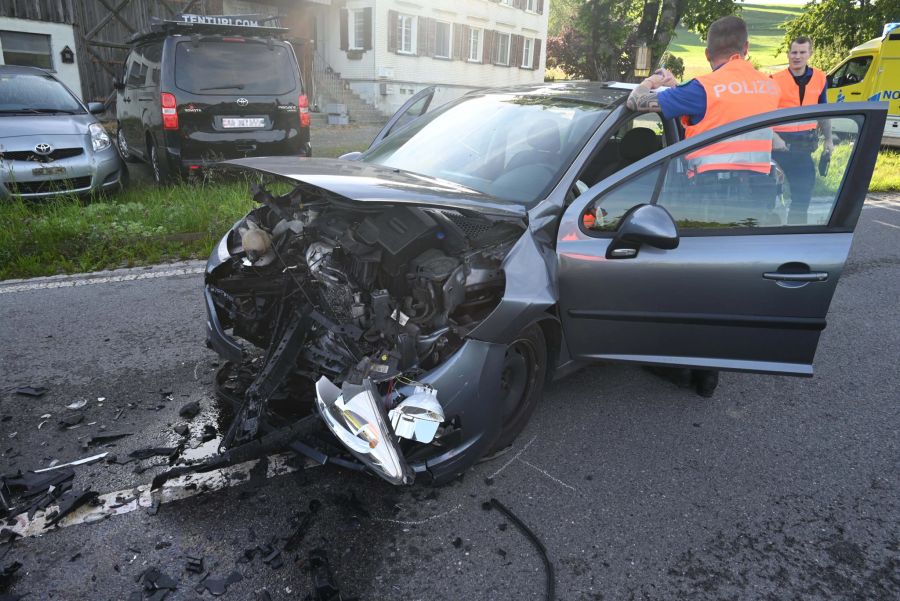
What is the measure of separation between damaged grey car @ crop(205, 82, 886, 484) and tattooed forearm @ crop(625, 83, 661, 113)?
18 centimetres

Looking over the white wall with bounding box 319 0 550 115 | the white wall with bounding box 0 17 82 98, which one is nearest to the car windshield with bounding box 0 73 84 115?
the white wall with bounding box 0 17 82 98

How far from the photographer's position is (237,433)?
8.52ft

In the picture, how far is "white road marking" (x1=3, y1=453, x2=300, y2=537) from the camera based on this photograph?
8.12 feet

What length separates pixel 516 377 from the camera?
9.68 ft

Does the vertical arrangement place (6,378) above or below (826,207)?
below

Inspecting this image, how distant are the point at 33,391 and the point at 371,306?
2120 millimetres

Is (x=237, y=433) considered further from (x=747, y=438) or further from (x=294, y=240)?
(x=747, y=438)

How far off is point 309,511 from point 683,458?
1824mm

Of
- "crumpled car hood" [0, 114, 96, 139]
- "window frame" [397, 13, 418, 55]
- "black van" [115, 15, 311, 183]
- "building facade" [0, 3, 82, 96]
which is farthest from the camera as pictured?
"window frame" [397, 13, 418, 55]

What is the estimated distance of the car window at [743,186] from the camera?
2.99m

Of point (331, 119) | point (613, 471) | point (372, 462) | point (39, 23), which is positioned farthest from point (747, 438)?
point (331, 119)

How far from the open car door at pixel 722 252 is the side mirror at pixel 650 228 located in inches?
2.4

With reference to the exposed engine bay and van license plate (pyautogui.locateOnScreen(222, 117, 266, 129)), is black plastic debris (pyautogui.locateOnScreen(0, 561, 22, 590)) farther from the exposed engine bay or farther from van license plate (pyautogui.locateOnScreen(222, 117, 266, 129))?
van license plate (pyautogui.locateOnScreen(222, 117, 266, 129))

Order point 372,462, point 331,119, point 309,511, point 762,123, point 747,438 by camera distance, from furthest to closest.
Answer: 1. point 331,119
2. point 747,438
3. point 762,123
4. point 309,511
5. point 372,462
